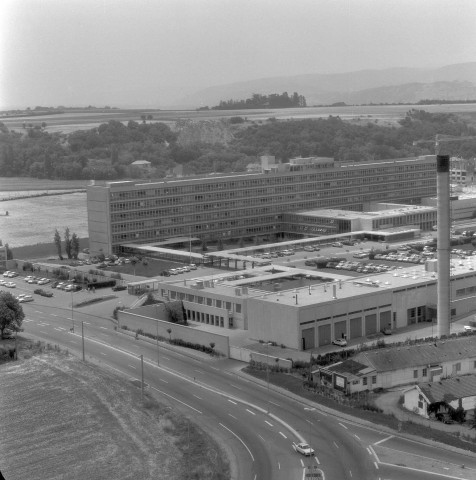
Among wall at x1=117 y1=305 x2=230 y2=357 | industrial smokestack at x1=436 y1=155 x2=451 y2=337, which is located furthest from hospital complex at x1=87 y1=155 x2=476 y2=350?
industrial smokestack at x1=436 y1=155 x2=451 y2=337

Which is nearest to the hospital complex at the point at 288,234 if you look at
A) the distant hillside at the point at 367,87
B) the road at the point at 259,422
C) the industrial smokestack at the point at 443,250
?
the industrial smokestack at the point at 443,250

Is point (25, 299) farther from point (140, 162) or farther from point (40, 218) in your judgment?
point (140, 162)

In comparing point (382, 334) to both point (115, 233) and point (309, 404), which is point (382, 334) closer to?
point (309, 404)

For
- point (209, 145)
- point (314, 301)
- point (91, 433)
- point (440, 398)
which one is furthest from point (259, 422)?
point (209, 145)

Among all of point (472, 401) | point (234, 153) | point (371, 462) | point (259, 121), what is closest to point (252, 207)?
point (472, 401)

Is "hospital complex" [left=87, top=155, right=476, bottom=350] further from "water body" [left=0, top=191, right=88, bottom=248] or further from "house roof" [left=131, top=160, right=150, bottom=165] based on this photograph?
"house roof" [left=131, top=160, right=150, bottom=165]
